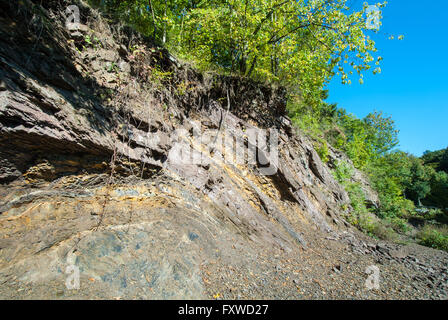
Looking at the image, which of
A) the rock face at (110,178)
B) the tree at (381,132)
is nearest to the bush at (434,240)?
the rock face at (110,178)

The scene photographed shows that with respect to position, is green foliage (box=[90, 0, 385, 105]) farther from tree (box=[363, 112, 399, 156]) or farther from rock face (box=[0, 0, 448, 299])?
tree (box=[363, 112, 399, 156])

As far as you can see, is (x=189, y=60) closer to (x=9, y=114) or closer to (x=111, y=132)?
(x=111, y=132)

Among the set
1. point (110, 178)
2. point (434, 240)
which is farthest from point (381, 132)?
point (110, 178)

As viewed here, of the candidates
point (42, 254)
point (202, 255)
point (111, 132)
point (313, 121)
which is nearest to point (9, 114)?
point (111, 132)

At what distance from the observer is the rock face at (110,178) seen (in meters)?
2.44

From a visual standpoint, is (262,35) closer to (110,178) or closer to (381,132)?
(110,178)

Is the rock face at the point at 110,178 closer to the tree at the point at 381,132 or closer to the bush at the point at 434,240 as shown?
the bush at the point at 434,240

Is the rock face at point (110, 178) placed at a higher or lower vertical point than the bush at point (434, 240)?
higher

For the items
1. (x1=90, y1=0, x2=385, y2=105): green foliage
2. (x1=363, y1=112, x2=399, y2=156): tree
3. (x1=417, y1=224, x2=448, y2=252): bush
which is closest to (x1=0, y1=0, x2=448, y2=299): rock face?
(x1=90, y1=0, x2=385, y2=105): green foliage

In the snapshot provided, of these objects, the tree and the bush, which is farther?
the tree

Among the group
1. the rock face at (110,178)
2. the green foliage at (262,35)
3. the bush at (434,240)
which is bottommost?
the bush at (434,240)

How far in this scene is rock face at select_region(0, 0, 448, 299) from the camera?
244 centimetres

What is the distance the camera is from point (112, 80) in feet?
13.1

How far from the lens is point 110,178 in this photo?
3393 mm
